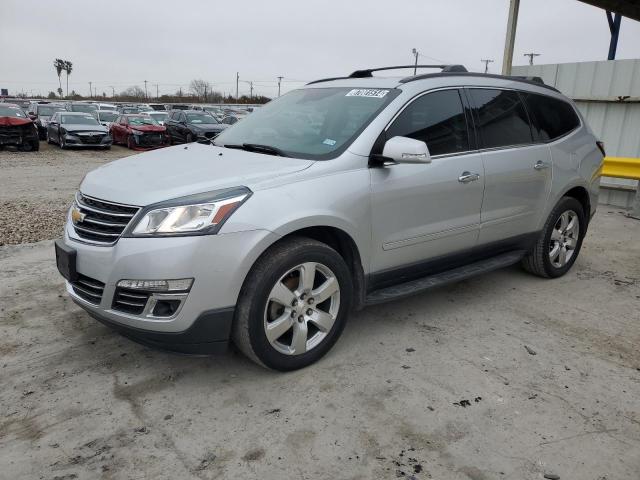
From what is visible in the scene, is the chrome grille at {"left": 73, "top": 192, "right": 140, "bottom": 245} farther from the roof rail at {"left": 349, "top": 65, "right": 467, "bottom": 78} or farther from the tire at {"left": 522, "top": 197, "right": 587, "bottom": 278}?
the tire at {"left": 522, "top": 197, "right": 587, "bottom": 278}

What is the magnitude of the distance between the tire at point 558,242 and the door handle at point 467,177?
1287 millimetres

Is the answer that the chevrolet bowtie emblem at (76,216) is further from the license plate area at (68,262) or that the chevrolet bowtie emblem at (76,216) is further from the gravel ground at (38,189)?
the gravel ground at (38,189)

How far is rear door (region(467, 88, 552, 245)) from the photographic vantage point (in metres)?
4.12

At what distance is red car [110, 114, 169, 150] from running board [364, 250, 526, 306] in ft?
58.2

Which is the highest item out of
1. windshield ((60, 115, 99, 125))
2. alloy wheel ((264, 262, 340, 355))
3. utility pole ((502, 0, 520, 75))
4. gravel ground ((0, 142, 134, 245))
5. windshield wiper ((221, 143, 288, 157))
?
utility pole ((502, 0, 520, 75))

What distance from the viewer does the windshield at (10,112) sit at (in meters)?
17.8

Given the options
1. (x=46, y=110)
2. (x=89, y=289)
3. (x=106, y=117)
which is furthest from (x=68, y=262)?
(x=46, y=110)

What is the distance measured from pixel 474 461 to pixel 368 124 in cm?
212

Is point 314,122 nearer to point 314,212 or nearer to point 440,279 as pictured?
point 314,212

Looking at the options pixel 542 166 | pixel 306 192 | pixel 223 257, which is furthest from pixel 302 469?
pixel 542 166

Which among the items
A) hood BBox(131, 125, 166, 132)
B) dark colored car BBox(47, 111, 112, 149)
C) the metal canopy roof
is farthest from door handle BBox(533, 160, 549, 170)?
dark colored car BBox(47, 111, 112, 149)

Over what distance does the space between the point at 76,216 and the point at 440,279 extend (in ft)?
8.32

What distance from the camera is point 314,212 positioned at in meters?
3.04

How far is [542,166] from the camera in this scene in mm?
4535
